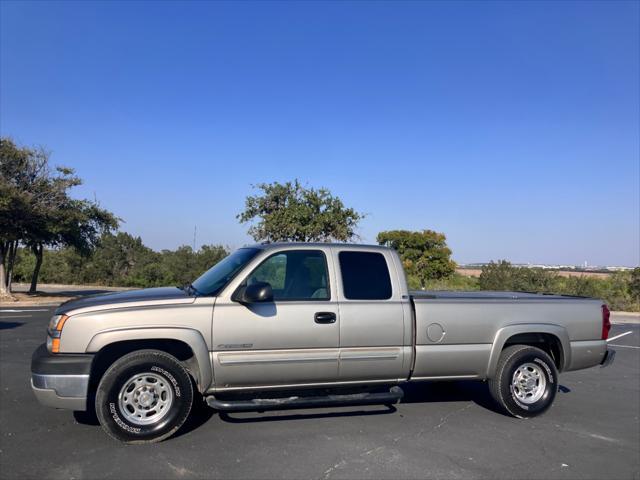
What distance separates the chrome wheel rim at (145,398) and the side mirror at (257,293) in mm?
1056

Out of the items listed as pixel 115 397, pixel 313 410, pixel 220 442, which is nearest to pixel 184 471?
pixel 220 442

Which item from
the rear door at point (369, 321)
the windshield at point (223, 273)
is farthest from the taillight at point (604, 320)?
the windshield at point (223, 273)

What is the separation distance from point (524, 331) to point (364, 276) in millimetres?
1938

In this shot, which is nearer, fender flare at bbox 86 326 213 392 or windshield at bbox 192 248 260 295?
fender flare at bbox 86 326 213 392

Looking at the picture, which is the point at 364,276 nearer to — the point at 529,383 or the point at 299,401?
the point at 299,401

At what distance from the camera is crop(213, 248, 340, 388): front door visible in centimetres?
510

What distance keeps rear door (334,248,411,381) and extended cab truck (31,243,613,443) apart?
1cm

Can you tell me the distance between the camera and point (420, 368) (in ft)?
18.6

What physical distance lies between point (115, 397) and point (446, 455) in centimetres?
300

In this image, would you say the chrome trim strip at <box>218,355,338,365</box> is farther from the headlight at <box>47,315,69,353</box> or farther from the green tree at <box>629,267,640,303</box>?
the green tree at <box>629,267,640,303</box>

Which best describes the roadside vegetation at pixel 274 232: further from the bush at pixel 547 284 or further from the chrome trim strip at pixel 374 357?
the chrome trim strip at pixel 374 357

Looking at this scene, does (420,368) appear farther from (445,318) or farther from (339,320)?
(339,320)

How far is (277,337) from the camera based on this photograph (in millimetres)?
5188

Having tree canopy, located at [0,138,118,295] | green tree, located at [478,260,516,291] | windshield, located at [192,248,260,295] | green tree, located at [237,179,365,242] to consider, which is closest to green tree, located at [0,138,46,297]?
tree canopy, located at [0,138,118,295]
